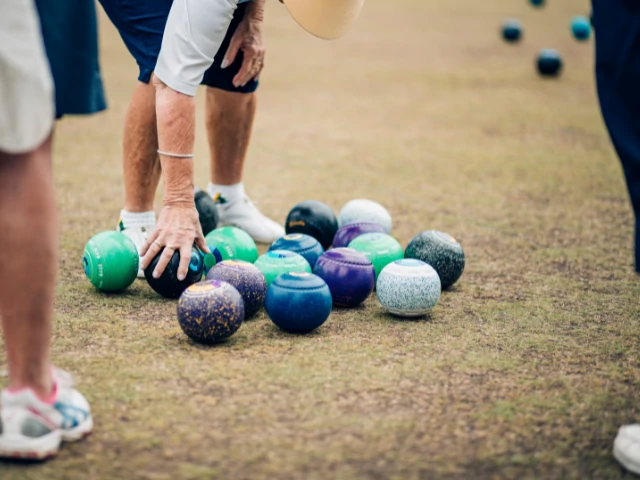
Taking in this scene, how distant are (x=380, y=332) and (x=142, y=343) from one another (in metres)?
0.94

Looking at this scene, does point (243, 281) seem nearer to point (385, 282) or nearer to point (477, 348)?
point (385, 282)

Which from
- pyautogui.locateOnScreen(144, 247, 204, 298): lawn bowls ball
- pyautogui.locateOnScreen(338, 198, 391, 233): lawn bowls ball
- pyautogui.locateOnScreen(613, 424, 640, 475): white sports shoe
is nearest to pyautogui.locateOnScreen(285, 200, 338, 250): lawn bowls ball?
pyautogui.locateOnScreen(338, 198, 391, 233): lawn bowls ball


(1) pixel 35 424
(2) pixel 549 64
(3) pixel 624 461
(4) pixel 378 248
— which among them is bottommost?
(2) pixel 549 64

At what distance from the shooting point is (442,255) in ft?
11.4

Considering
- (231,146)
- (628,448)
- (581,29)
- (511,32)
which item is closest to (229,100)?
(231,146)

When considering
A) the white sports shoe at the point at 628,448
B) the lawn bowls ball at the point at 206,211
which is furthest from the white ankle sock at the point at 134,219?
the white sports shoe at the point at 628,448

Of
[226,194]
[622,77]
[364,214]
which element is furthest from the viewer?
[226,194]

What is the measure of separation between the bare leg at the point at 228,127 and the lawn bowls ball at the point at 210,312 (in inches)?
61.9

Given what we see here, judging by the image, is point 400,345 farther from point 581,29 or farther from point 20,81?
point 581,29

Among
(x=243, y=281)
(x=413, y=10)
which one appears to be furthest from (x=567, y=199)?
(x=413, y=10)

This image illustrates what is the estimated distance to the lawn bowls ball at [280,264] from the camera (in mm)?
3299

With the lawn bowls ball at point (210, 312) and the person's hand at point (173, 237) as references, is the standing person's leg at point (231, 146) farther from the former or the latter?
the lawn bowls ball at point (210, 312)

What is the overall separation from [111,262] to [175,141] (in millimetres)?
594

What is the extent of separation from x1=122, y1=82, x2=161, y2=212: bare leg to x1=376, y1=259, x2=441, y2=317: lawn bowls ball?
1304 millimetres
